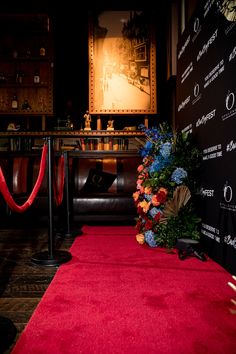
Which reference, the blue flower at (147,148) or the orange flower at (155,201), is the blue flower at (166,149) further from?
the orange flower at (155,201)

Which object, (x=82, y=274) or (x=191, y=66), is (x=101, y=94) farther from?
(x=82, y=274)

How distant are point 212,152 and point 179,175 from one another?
0.35 meters

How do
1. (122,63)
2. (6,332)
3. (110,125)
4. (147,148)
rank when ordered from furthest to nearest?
(110,125) → (122,63) → (147,148) → (6,332)

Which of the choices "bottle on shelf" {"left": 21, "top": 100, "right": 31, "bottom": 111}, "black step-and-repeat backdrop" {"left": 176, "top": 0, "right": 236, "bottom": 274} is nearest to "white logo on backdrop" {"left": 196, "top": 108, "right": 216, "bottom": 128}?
"black step-and-repeat backdrop" {"left": 176, "top": 0, "right": 236, "bottom": 274}

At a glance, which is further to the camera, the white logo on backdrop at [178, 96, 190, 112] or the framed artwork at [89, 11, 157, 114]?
the framed artwork at [89, 11, 157, 114]

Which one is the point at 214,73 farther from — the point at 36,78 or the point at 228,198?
the point at 36,78

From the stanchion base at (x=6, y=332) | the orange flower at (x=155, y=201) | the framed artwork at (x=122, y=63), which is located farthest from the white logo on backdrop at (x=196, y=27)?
the framed artwork at (x=122, y=63)

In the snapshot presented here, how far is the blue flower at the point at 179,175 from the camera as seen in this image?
2.60m

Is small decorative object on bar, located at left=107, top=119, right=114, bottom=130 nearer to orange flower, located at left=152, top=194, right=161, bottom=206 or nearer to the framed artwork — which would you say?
the framed artwork

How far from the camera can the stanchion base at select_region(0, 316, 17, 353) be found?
1.20 metres

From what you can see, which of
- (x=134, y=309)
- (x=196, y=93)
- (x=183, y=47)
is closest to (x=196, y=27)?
(x=183, y=47)

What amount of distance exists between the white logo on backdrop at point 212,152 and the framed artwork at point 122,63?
134 inches

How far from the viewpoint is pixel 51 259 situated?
7.64ft

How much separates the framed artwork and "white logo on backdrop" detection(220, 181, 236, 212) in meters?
3.90
